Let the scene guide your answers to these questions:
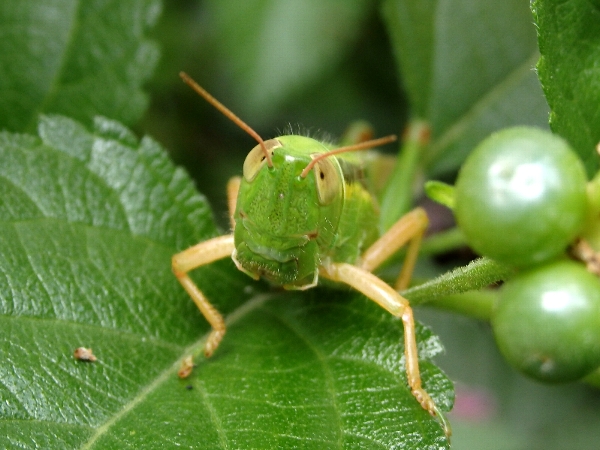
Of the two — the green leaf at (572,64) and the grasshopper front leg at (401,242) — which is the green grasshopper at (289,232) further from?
the green leaf at (572,64)

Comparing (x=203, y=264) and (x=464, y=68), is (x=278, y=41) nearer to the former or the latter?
(x=464, y=68)

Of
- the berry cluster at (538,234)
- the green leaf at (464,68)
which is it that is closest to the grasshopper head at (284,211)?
the berry cluster at (538,234)

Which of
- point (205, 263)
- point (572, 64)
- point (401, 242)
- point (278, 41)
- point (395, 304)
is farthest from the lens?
point (278, 41)

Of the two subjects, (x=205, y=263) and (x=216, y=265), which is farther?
(x=216, y=265)

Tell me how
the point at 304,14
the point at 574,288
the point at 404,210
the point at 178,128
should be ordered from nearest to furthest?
the point at 574,288
the point at 404,210
the point at 304,14
the point at 178,128

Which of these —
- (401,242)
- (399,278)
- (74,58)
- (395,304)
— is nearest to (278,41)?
(74,58)

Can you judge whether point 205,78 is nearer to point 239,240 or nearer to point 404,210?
point 404,210

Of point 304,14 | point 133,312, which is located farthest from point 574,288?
point 304,14

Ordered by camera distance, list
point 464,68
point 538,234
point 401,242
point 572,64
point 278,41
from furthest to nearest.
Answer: point 278,41 < point 464,68 < point 401,242 < point 572,64 < point 538,234
